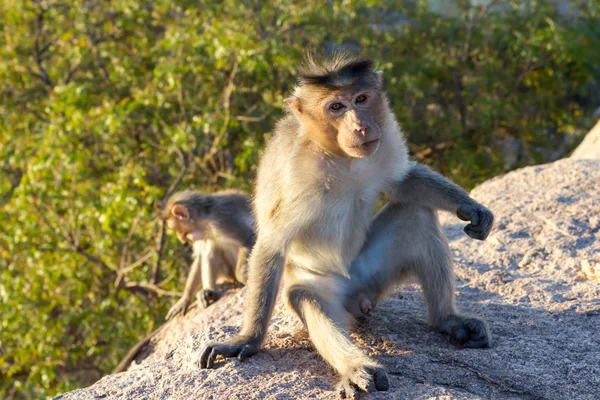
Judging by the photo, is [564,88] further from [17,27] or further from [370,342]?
[370,342]

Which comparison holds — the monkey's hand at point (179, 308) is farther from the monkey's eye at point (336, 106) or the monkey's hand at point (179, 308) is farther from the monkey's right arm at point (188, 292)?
the monkey's eye at point (336, 106)

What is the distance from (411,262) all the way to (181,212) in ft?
11.8

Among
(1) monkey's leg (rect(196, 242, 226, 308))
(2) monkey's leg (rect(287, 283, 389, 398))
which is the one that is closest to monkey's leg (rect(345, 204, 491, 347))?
(2) monkey's leg (rect(287, 283, 389, 398))

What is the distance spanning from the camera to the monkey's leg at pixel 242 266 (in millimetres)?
6973

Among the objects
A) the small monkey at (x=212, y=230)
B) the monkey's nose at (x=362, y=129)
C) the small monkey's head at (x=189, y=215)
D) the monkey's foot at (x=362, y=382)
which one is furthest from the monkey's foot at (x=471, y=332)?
the small monkey's head at (x=189, y=215)

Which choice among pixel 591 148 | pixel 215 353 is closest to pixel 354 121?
pixel 215 353

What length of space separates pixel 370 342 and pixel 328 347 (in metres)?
0.46

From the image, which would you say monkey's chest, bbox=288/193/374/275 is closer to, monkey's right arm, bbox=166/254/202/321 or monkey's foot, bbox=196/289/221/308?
monkey's foot, bbox=196/289/221/308

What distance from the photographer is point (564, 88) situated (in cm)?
1177

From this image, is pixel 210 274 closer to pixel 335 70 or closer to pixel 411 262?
pixel 411 262

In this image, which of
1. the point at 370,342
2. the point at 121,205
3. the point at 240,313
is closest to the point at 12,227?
the point at 121,205

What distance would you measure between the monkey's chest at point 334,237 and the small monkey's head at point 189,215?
10.7ft

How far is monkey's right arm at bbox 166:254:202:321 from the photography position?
723cm

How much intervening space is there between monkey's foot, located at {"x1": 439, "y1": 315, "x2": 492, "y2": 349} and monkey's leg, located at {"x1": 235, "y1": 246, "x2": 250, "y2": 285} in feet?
9.92
